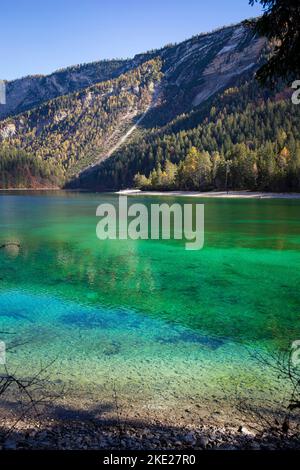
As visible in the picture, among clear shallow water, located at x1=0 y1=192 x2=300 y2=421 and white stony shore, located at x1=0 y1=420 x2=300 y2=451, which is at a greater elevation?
white stony shore, located at x1=0 y1=420 x2=300 y2=451

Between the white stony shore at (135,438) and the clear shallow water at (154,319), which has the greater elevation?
the white stony shore at (135,438)

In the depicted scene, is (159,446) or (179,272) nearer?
(159,446)

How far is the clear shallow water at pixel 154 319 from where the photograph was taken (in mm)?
10492

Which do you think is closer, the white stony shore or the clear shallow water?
the white stony shore

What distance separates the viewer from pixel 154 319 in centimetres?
1689

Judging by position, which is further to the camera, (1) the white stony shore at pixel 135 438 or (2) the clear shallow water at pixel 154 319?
(2) the clear shallow water at pixel 154 319

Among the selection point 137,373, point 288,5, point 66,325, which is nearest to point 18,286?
point 66,325

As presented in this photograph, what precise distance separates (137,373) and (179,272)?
1513 cm

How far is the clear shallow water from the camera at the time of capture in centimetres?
1049

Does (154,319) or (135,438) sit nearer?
(135,438)

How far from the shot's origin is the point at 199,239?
40594 mm

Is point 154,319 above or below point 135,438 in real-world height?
below
